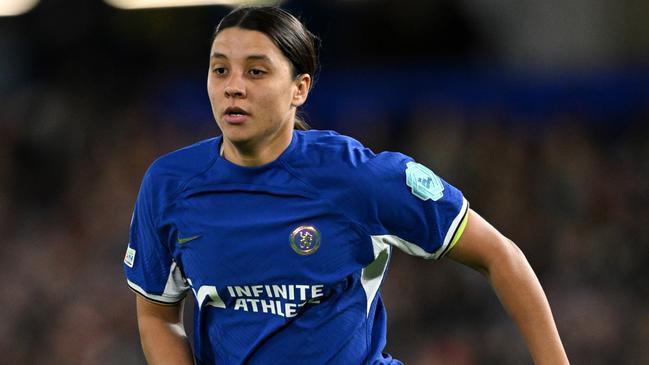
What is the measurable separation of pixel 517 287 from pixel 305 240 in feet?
2.03

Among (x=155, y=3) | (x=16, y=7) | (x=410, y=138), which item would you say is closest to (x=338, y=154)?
(x=410, y=138)

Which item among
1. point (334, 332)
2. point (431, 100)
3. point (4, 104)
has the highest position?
point (334, 332)

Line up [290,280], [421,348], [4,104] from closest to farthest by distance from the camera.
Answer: [290,280] → [421,348] → [4,104]

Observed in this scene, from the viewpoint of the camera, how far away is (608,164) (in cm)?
760

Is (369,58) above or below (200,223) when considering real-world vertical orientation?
below

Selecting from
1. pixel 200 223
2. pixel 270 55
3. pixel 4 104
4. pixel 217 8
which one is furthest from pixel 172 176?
pixel 4 104

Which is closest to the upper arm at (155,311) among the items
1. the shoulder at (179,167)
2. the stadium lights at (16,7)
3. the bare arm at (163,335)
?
the bare arm at (163,335)

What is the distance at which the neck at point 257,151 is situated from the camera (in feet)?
9.99

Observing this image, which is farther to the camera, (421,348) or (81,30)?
(81,30)

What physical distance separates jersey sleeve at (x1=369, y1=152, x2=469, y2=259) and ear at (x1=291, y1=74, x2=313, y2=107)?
0.30 meters

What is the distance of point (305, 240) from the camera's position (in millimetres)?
3002

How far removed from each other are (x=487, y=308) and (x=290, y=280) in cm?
458

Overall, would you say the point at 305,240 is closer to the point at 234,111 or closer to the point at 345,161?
the point at 345,161

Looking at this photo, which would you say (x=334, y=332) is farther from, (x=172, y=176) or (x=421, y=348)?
(x=421, y=348)
